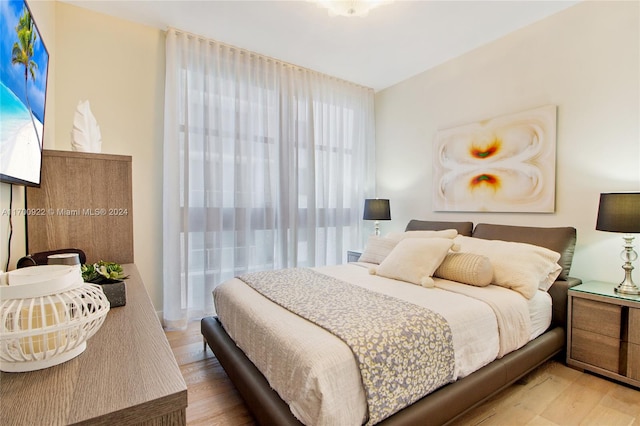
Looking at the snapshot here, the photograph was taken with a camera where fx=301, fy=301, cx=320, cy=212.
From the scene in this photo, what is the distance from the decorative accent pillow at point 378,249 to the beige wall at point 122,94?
204 cm

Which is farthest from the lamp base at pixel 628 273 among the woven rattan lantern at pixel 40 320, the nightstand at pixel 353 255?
the woven rattan lantern at pixel 40 320

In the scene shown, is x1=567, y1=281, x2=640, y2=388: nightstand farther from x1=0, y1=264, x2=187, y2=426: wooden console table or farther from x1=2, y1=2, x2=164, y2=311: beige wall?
x1=2, y1=2, x2=164, y2=311: beige wall

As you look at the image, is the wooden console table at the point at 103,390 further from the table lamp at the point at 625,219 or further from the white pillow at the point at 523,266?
the table lamp at the point at 625,219

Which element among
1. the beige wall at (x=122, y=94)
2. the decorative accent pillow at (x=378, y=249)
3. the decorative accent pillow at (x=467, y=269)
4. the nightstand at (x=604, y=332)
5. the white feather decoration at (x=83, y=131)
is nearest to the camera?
the nightstand at (x=604, y=332)

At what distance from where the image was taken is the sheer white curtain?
9.45ft

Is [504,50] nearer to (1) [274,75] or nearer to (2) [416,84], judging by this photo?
(2) [416,84]

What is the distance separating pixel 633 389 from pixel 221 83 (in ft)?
13.3

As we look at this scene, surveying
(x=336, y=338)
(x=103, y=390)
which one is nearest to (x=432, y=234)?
(x=336, y=338)

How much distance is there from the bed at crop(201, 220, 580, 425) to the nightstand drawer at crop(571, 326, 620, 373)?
10cm

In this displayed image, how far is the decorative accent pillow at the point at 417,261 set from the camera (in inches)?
85.9

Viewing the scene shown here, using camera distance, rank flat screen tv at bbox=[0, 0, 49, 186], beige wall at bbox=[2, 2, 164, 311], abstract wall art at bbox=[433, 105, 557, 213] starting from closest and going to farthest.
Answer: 1. flat screen tv at bbox=[0, 0, 49, 186]
2. beige wall at bbox=[2, 2, 164, 311]
3. abstract wall art at bbox=[433, 105, 557, 213]

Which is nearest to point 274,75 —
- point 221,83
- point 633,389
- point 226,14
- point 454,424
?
point 221,83

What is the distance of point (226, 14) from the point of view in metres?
2.60

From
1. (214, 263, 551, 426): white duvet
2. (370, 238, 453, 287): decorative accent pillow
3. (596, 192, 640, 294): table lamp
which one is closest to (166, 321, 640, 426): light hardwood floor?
(214, 263, 551, 426): white duvet
